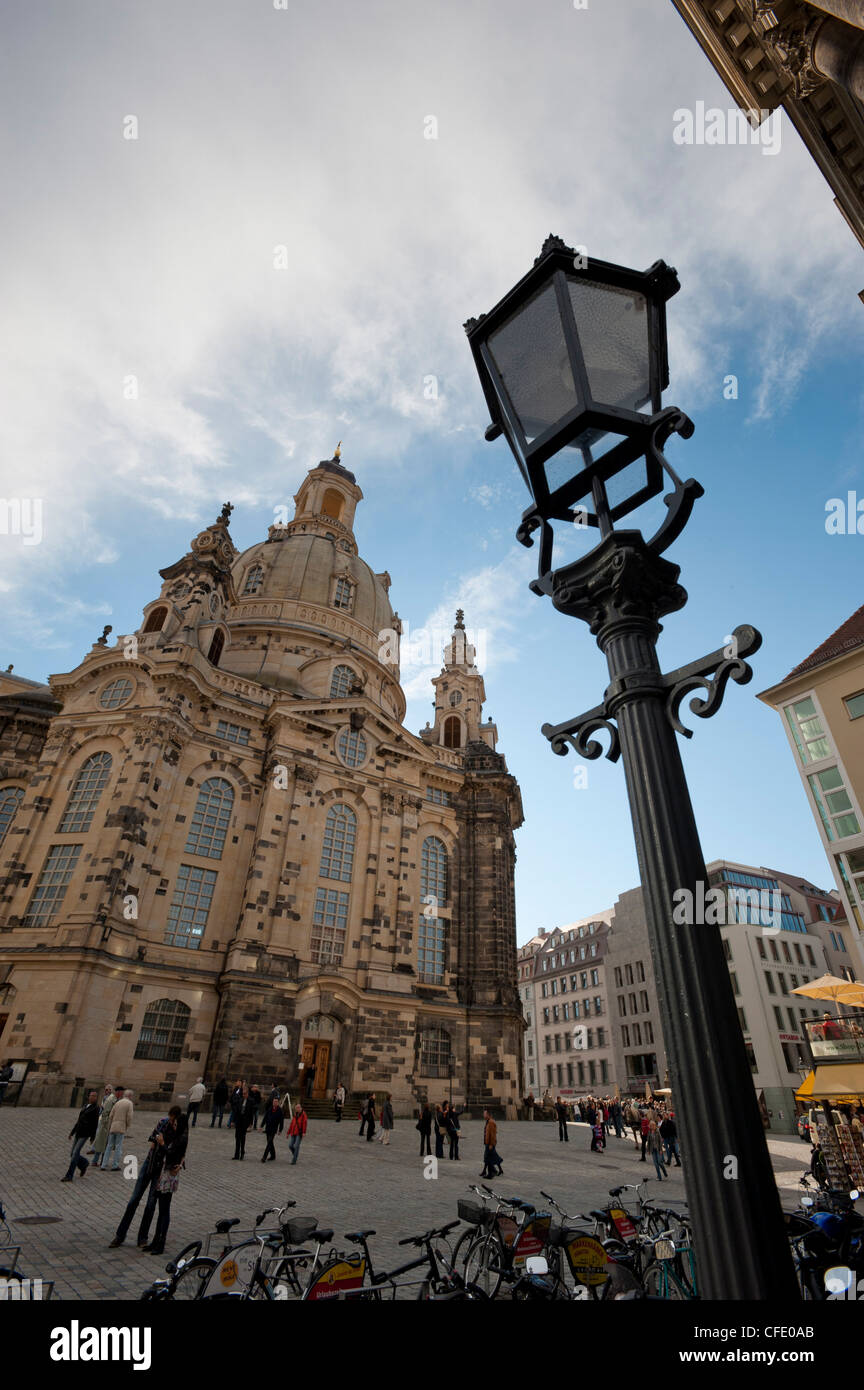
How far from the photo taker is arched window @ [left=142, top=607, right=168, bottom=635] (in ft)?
123

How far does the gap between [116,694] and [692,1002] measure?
34.8 m

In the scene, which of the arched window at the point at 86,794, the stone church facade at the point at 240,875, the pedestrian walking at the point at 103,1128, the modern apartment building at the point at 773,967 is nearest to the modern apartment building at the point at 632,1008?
the modern apartment building at the point at 773,967

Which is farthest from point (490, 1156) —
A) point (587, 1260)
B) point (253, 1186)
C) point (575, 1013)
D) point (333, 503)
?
point (575, 1013)

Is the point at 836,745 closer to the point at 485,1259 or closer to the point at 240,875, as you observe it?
the point at 485,1259

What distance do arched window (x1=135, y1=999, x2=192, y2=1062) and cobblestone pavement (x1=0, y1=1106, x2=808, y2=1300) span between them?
402cm

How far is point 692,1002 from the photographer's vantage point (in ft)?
8.45

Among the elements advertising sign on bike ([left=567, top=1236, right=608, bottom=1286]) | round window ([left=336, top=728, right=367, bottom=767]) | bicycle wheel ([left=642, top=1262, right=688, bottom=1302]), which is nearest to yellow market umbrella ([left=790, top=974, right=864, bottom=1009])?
bicycle wheel ([left=642, top=1262, right=688, bottom=1302])

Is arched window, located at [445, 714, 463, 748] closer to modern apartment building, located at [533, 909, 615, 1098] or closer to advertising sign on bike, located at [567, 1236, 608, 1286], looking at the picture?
modern apartment building, located at [533, 909, 615, 1098]

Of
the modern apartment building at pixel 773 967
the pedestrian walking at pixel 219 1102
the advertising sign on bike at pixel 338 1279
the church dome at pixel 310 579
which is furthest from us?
the church dome at pixel 310 579

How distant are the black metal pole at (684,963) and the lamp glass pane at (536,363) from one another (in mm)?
974

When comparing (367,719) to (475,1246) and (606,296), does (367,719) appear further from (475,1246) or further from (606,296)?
(606,296)

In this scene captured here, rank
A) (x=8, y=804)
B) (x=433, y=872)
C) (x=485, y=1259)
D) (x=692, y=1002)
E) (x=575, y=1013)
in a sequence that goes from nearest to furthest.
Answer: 1. (x=692, y=1002)
2. (x=485, y=1259)
3. (x=8, y=804)
4. (x=433, y=872)
5. (x=575, y=1013)

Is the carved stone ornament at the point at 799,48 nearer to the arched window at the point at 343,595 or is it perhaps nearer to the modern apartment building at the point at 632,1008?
the arched window at the point at 343,595

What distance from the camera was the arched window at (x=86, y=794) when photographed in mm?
29703
